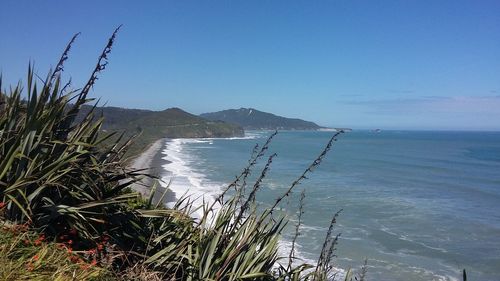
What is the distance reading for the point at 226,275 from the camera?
3760 millimetres

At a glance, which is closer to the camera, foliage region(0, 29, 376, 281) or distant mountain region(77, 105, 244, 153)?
foliage region(0, 29, 376, 281)

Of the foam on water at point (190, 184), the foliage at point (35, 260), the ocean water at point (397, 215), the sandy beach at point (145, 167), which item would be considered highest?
the foliage at point (35, 260)

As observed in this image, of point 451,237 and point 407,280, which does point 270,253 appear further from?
point 451,237

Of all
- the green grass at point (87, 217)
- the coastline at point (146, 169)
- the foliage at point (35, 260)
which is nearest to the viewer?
the foliage at point (35, 260)

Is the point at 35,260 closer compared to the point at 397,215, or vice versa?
the point at 35,260

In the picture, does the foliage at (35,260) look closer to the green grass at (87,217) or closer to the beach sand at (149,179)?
the green grass at (87,217)

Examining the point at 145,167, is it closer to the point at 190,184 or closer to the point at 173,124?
the point at 190,184

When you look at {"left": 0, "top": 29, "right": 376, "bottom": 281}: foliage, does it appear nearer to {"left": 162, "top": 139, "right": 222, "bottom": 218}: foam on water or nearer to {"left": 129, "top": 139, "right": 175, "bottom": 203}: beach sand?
{"left": 129, "top": 139, "right": 175, "bottom": 203}: beach sand

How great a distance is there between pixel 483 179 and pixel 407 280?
31217mm

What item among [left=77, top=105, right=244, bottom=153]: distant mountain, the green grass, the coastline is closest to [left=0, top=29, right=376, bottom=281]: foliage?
the green grass

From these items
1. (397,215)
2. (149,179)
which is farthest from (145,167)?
(397,215)

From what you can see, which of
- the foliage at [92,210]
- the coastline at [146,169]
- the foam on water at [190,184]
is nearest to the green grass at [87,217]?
the foliage at [92,210]

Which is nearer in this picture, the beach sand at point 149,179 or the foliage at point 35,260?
the foliage at point 35,260

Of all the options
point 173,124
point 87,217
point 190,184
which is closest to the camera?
point 87,217
